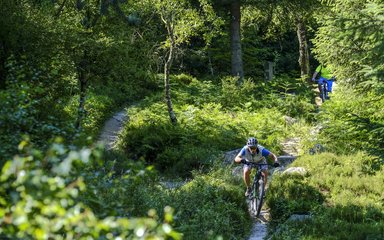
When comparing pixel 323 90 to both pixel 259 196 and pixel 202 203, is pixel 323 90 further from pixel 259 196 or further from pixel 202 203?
pixel 202 203

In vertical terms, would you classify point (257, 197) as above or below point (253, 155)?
below

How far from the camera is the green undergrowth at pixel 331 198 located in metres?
9.02

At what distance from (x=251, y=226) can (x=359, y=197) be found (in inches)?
107

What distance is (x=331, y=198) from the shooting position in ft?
36.8

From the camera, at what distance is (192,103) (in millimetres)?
21203

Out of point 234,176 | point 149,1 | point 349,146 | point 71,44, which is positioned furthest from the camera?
point 149,1

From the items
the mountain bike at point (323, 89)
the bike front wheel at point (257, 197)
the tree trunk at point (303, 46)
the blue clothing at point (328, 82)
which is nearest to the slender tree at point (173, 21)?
the bike front wheel at point (257, 197)

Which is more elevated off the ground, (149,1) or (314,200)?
(149,1)

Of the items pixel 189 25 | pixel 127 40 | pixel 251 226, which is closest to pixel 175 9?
pixel 189 25

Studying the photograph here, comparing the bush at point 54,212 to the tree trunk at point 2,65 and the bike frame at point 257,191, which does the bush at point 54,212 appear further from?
the tree trunk at point 2,65

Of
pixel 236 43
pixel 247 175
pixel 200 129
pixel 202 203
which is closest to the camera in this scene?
pixel 202 203

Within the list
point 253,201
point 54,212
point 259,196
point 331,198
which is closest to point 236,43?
point 331,198

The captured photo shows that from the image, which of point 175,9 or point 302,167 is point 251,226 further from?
point 175,9

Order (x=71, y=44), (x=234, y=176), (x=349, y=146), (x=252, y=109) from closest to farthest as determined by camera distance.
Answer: (x=234, y=176)
(x=71, y=44)
(x=349, y=146)
(x=252, y=109)
